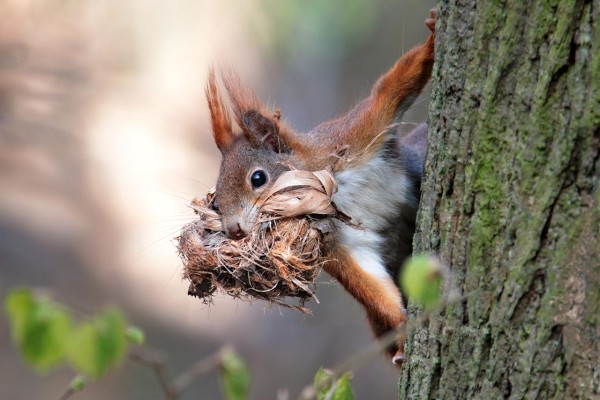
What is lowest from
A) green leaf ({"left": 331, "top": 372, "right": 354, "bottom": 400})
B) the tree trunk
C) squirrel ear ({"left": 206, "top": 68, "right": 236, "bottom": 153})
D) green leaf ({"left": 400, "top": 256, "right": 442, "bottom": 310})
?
green leaf ({"left": 400, "top": 256, "right": 442, "bottom": 310})

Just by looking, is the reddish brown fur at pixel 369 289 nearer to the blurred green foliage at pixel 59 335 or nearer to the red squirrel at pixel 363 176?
the red squirrel at pixel 363 176

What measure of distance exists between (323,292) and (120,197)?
1.60 metres

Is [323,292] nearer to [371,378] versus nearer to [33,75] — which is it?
[371,378]

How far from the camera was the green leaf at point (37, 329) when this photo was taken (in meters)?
0.86

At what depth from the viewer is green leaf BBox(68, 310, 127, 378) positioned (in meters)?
0.87

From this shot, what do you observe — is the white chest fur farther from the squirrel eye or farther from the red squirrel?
the squirrel eye

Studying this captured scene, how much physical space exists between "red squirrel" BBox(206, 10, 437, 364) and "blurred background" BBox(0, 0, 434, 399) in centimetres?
210

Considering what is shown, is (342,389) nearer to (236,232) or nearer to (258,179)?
(236,232)

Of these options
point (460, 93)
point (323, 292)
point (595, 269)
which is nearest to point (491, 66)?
point (460, 93)

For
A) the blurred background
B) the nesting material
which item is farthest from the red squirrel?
the blurred background

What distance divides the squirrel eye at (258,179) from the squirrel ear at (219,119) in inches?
10.9

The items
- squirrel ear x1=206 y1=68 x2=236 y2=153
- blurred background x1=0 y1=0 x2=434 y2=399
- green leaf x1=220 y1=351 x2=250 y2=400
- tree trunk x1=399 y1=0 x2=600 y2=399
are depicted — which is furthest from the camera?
blurred background x1=0 y1=0 x2=434 y2=399

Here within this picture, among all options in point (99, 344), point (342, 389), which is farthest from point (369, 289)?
point (99, 344)

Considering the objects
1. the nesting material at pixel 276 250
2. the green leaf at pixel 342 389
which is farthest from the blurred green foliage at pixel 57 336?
the nesting material at pixel 276 250
